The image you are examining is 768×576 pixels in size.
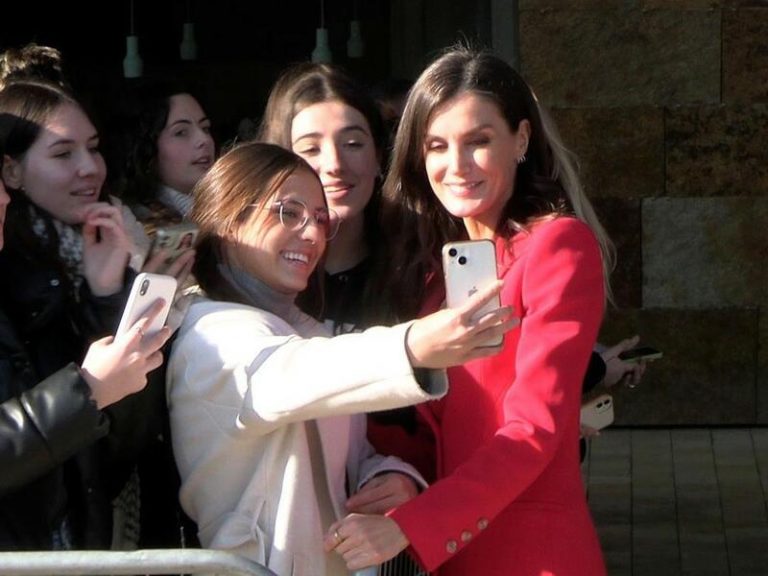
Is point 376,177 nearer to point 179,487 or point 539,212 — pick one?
point 539,212

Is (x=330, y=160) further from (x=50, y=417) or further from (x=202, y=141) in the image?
(x=50, y=417)

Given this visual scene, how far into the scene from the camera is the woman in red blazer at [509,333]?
2818mm

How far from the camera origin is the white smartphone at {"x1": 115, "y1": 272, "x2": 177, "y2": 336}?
2.64 metres

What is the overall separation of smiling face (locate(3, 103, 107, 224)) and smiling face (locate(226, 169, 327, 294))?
1.31ft

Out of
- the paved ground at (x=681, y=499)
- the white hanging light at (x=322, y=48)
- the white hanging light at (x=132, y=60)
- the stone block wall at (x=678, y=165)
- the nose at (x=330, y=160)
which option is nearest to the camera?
the nose at (x=330, y=160)

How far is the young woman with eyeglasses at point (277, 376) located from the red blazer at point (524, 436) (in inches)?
5.0

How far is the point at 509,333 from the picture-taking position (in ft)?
9.65

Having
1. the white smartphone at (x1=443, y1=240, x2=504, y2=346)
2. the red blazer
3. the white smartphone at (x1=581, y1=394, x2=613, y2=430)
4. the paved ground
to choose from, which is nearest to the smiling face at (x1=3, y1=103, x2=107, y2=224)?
the red blazer

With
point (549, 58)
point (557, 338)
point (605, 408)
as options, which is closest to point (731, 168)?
point (549, 58)

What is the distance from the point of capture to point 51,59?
152 inches

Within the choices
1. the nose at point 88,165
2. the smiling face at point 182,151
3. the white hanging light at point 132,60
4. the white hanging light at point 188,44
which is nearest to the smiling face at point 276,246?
the nose at point 88,165

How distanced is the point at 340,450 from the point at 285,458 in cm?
15

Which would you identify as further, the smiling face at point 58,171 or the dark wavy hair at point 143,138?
the dark wavy hair at point 143,138

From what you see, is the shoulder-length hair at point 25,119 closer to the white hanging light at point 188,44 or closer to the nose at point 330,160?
the nose at point 330,160
